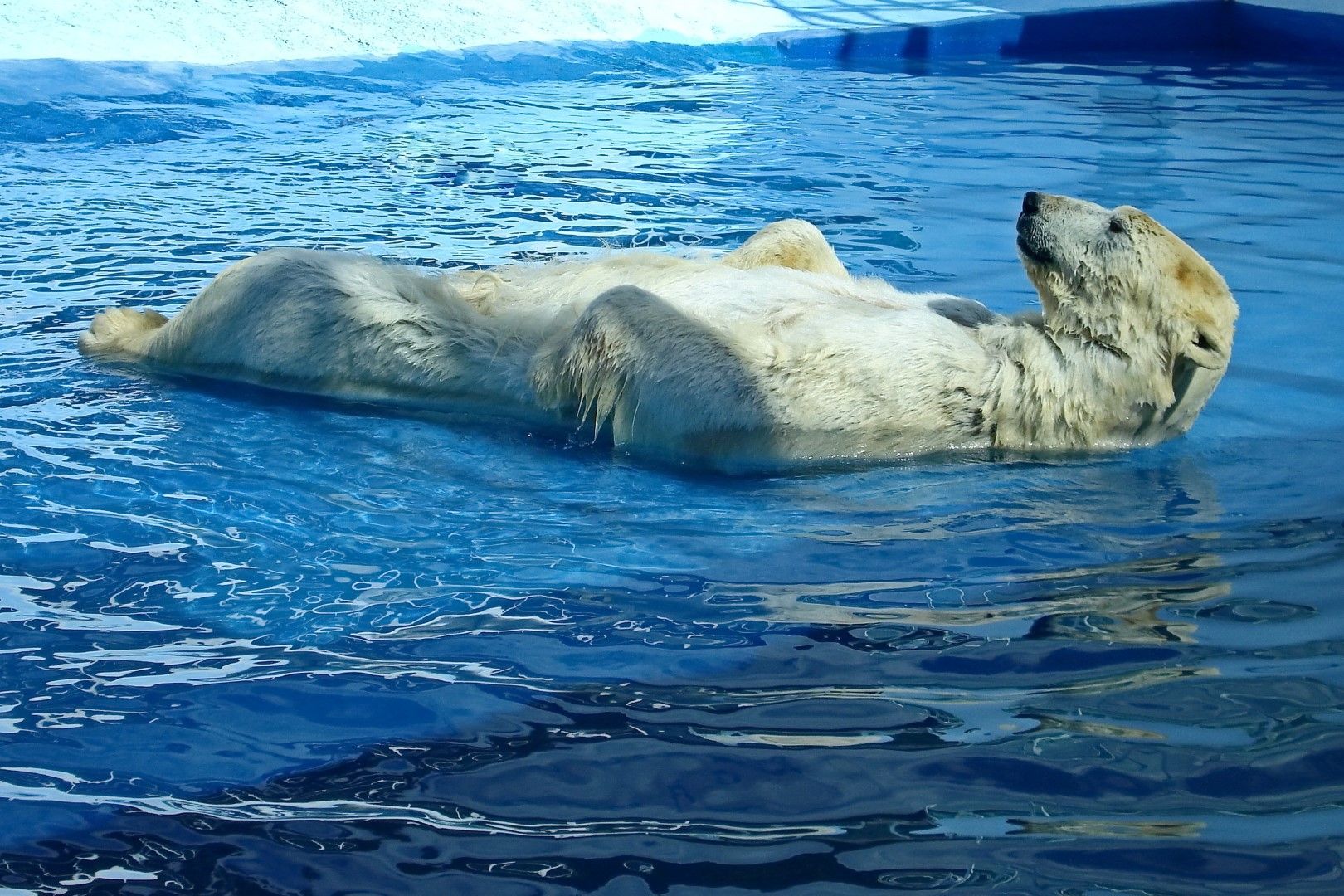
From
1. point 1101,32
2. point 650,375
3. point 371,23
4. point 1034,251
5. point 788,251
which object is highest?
point 1101,32

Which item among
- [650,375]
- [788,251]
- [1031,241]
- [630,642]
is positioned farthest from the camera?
[788,251]

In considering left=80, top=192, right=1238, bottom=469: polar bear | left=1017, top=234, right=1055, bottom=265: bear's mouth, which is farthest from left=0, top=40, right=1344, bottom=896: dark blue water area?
left=1017, top=234, right=1055, bottom=265: bear's mouth

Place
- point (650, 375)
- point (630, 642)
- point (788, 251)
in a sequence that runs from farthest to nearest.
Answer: point (788, 251) < point (650, 375) < point (630, 642)

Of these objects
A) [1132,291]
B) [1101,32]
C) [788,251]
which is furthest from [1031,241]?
[1101,32]

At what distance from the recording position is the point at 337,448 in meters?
3.96

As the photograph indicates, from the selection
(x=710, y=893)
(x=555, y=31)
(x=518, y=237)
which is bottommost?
(x=710, y=893)

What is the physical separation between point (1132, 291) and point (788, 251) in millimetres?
1193

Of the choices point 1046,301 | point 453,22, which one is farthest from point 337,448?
point 453,22

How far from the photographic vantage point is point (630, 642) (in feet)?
9.07

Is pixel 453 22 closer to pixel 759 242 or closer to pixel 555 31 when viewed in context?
pixel 555 31

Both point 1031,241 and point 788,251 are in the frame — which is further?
point 788,251

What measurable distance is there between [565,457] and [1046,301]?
4.69 feet

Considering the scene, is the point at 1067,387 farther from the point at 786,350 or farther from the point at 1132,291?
the point at 786,350

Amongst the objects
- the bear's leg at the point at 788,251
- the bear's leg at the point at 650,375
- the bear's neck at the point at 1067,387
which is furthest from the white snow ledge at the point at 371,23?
the bear's neck at the point at 1067,387
